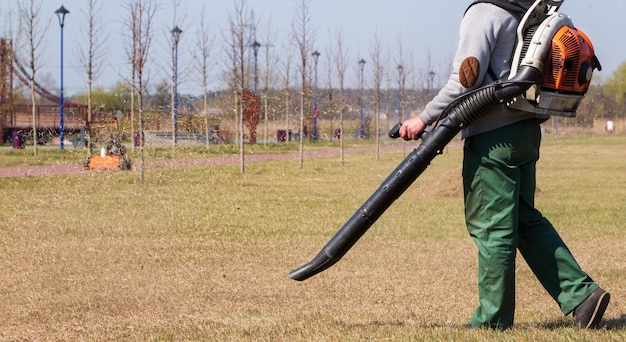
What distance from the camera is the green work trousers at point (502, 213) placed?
427 cm

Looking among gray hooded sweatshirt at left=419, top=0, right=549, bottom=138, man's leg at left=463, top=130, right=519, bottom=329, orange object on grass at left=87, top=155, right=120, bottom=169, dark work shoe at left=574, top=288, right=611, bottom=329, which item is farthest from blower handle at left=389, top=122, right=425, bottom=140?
orange object on grass at left=87, top=155, right=120, bottom=169

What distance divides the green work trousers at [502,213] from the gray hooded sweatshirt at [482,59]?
0.18 ft

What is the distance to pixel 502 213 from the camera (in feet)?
14.0

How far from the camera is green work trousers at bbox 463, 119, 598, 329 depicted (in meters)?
4.27

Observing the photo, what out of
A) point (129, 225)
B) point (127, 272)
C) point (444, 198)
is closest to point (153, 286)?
point (127, 272)

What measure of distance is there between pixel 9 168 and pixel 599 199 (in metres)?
16.4

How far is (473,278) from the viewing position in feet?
23.6

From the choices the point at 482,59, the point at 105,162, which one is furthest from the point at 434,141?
the point at 105,162

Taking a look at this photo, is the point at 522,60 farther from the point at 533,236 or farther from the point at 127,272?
the point at 127,272

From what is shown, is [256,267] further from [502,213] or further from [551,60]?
[551,60]

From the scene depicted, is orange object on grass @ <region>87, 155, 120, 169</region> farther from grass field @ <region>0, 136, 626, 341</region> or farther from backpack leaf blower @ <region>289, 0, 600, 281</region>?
backpack leaf blower @ <region>289, 0, 600, 281</region>

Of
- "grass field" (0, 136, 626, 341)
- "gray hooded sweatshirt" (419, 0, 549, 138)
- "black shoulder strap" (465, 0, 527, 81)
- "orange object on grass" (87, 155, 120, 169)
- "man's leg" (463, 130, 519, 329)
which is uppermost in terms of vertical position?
"black shoulder strap" (465, 0, 527, 81)

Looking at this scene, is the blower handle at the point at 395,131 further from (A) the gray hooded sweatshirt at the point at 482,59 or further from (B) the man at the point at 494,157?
(A) the gray hooded sweatshirt at the point at 482,59

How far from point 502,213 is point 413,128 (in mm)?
605
